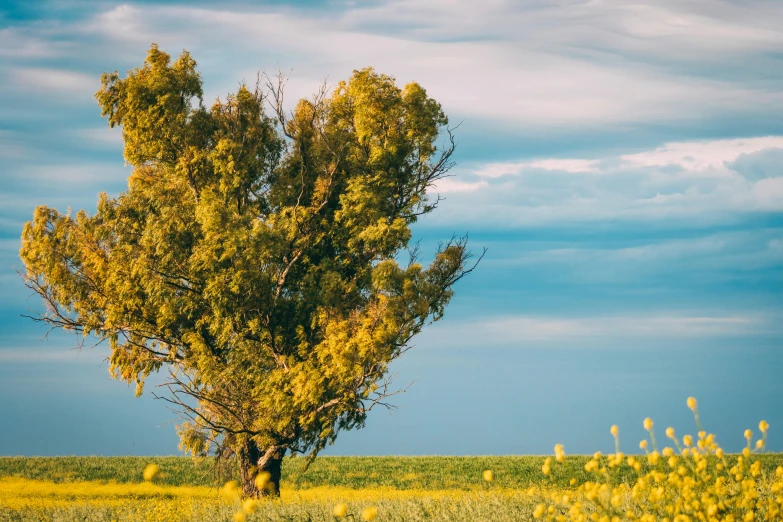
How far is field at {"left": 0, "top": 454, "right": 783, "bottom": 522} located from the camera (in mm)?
14297

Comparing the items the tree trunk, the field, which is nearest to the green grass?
the field

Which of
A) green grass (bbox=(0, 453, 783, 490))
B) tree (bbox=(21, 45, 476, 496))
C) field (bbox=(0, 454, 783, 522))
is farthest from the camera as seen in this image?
green grass (bbox=(0, 453, 783, 490))

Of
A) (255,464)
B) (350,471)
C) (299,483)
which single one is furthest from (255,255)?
(350,471)

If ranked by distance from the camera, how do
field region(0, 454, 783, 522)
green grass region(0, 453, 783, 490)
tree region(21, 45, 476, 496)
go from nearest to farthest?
1. field region(0, 454, 783, 522)
2. tree region(21, 45, 476, 496)
3. green grass region(0, 453, 783, 490)

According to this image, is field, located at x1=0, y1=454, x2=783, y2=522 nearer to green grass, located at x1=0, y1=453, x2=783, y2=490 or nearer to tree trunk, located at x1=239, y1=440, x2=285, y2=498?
green grass, located at x1=0, y1=453, x2=783, y2=490

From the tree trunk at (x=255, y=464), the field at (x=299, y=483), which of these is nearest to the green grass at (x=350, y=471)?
the field at (x=299, y=483)

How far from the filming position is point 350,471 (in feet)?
128

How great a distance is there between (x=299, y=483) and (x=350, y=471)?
16.0 feet

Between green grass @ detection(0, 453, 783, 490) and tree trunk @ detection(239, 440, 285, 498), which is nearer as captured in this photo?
tree trunk @ detection(239, 440, 285, 498)

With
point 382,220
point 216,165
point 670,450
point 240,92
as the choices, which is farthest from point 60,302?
point 670,450

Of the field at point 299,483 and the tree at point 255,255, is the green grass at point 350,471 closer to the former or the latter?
the field at point 299,483

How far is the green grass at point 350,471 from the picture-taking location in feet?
113

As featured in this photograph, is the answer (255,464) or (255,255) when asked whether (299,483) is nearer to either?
(255,464)

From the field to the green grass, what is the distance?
0.17 ft
